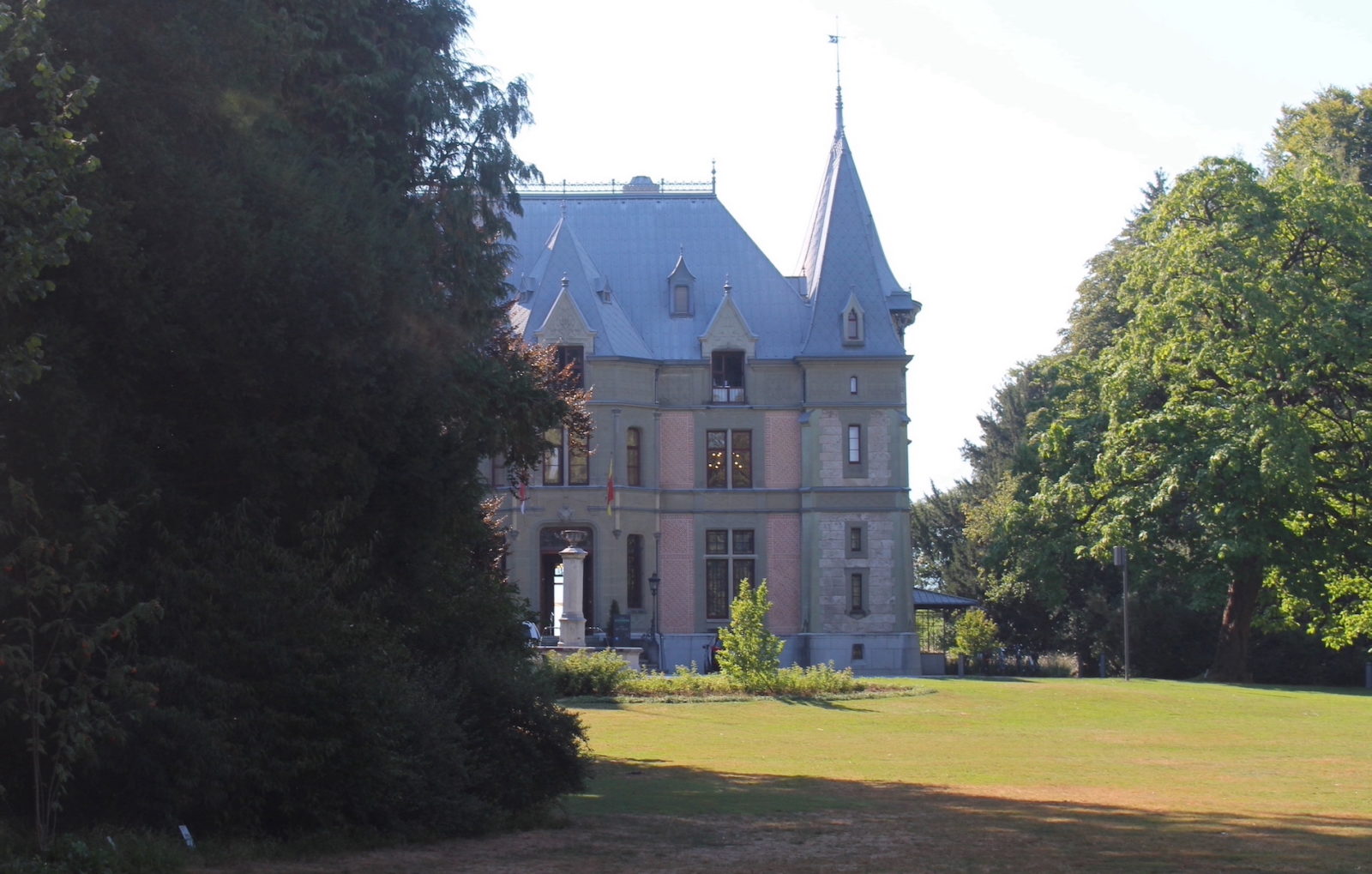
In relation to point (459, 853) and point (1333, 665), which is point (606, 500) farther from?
point (459, 853)

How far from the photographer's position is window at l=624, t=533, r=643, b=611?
2099 inches

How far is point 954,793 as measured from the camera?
16.1m

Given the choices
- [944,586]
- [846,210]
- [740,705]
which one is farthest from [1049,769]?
[944,586]

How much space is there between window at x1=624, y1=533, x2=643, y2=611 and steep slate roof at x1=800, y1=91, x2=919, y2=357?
8842mm

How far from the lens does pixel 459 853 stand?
39.3 ft

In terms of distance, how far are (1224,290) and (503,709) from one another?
98.5ft

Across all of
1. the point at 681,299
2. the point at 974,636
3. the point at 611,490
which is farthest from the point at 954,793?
the point at 681,299

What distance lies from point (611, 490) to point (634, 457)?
2.24 metres

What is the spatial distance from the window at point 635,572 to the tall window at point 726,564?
240cm

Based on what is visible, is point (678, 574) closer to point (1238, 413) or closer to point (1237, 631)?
point (1237, 631)

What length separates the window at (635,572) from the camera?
53.3 meters

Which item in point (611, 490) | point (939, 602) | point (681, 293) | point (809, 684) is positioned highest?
point (681, 293)

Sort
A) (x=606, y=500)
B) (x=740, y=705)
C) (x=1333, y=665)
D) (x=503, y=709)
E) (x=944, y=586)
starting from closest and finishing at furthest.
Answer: (x=503, y=709), (x=740, y=705), (x=1333, y=665), (x=606, y=500), (x=944, y=586)

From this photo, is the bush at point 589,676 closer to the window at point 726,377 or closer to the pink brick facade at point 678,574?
the pink brick facade at point 678,574
